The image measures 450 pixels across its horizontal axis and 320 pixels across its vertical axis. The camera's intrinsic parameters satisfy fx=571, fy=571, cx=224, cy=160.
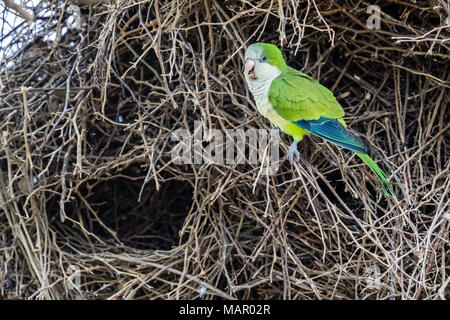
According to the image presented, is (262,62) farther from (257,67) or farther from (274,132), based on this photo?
(274,132)

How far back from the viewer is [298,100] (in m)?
1.50

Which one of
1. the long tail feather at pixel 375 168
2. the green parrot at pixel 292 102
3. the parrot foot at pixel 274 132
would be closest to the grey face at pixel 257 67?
the green parrot at pixel 292 102

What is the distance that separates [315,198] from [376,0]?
1.88 feet

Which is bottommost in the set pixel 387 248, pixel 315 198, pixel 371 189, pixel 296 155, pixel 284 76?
pixel 387 248

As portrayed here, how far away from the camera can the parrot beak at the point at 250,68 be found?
4.83 ft

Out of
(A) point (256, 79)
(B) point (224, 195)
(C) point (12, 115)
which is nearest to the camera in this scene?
(A) point (256, 79)

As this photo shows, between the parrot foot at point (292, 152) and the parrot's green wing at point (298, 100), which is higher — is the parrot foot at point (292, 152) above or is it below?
below

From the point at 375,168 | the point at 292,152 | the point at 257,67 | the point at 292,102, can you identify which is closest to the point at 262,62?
the point at 257,67

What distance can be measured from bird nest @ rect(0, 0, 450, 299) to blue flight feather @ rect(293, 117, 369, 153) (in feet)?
0.31

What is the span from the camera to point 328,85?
1.70 meters

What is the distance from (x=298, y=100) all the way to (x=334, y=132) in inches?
5.0

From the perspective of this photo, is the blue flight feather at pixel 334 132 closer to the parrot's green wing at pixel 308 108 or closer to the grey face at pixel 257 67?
the parrot's green wing at pixel 308 108

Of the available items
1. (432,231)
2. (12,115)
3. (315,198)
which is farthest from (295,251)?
(12,115)

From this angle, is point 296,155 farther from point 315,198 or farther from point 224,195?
point 224,195
